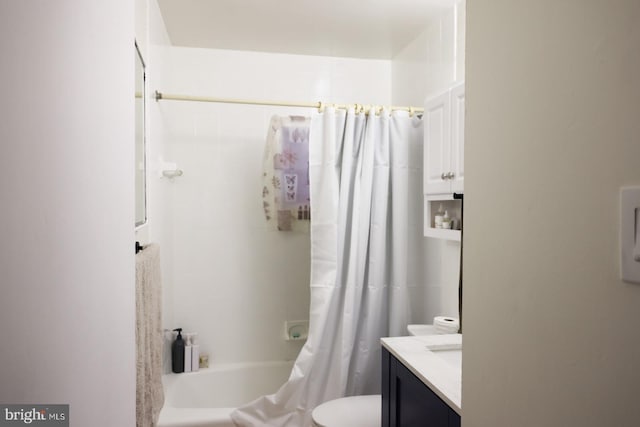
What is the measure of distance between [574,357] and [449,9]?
2079 millimetres

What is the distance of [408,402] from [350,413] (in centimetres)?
50

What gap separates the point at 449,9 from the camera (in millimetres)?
2258

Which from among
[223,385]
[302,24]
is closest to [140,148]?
[302,24]

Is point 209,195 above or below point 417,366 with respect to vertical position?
above

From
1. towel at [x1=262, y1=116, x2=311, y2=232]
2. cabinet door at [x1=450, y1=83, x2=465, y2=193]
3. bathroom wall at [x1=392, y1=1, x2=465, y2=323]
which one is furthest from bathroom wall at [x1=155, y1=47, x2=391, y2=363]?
cabinet door at [x1=450, y1=83, x2=465, y2=193]

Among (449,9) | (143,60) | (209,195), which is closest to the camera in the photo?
(143,60)

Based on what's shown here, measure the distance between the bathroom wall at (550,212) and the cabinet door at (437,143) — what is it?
3.58ft

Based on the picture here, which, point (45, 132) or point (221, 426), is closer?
point (45, 132)

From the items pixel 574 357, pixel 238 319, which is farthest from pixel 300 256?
pixel 574 357

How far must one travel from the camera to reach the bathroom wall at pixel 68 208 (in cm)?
52

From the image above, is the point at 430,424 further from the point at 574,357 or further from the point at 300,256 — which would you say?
the point at 300,256

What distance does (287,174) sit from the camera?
272 cm

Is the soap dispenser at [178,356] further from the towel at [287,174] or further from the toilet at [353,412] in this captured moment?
the toilet at [353,412]

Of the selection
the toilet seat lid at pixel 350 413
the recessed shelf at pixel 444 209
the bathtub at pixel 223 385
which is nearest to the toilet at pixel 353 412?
the toilet seat lid at pixel 350 413
